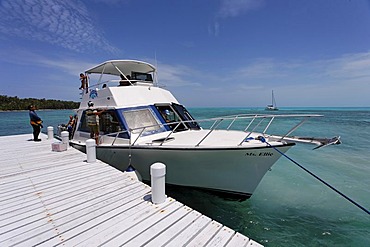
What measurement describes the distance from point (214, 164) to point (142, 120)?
3.02 metres

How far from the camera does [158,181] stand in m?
3.13

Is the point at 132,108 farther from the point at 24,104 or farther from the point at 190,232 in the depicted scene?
the point at 24,104

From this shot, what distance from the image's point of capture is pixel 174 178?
18.9 ft

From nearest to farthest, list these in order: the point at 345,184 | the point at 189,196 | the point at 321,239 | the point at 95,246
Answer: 1. the point at 95,246
2. the point at 321,239
3. the point at 189,196
4. the point at 345,184

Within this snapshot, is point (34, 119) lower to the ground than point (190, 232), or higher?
higher

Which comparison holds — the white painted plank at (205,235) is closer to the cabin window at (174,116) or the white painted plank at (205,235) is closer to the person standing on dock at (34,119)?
the cabin window at (174,116)

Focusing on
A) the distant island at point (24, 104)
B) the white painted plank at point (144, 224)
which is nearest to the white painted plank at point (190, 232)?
the white painted plank at point (144, 224)

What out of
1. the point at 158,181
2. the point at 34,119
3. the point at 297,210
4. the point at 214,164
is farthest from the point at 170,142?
the point at 34,119

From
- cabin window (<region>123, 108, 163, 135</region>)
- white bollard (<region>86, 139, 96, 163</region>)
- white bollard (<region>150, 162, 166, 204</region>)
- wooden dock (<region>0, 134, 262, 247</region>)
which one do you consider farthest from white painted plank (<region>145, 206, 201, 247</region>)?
cabin window (<region>123, 108, 163, 135</region>)

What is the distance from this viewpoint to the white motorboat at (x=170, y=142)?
495 centimetres

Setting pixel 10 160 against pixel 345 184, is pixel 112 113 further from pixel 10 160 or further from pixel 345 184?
pixel 345 184

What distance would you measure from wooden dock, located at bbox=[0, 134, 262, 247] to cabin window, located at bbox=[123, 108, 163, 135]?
2.22m

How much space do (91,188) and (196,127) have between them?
4618 mm

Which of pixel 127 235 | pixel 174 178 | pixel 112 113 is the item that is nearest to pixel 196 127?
pixel 174 178
